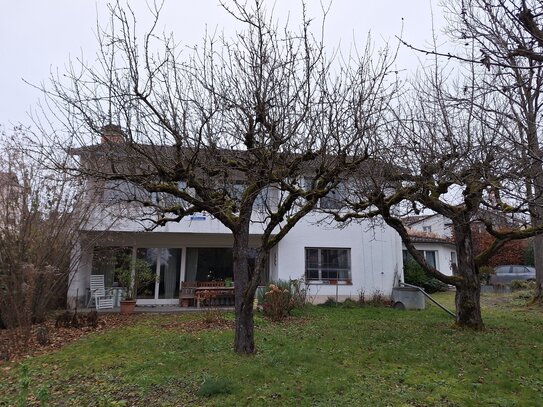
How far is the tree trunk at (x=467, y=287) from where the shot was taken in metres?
10.1

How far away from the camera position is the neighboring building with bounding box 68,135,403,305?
16.1 m

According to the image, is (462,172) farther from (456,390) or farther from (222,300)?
(222,300)

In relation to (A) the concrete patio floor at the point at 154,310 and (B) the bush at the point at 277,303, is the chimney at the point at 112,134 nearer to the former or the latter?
(B) the bush at the point at 277,303

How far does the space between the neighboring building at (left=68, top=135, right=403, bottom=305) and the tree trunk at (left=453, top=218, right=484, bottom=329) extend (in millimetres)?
5836

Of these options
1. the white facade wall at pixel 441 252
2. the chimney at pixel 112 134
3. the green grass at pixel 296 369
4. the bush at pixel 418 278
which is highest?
the chimney at pixel 112 134

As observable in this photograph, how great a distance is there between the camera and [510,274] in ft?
77.7

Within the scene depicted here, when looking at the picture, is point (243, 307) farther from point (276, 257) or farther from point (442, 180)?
point (276, 257)

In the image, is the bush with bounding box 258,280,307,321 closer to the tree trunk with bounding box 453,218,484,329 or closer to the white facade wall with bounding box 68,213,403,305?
the white facade wall with bounding box 68,213,403,305

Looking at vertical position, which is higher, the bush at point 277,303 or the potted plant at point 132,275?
the potted plant at point 132,275

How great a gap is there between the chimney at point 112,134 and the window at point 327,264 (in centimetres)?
1088

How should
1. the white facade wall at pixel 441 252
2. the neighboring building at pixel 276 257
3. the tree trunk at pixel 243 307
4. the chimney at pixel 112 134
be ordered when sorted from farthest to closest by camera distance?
the white facade wall at pixel 441 252, the neighboring building at pixel 276 257, the tree trunk at pixel 243 307, the chimney at pixel 112 134

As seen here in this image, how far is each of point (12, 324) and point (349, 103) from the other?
898cm

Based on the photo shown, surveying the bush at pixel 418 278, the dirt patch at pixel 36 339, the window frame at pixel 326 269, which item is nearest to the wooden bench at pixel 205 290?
the window frame at pixel 326 269

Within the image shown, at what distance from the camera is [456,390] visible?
5.70 m
